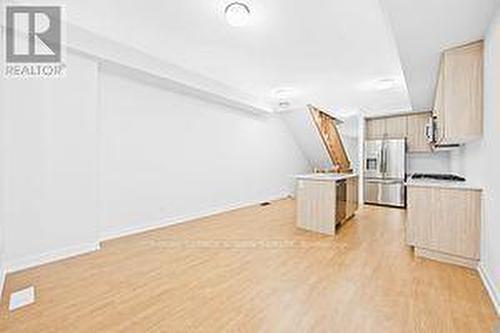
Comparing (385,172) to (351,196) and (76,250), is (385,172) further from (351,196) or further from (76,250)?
(76,250)

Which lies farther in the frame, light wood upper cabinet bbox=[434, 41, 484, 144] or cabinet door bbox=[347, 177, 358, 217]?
cabinet door bbox=[347, 177, 358, 217]

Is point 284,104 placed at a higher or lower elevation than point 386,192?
higher

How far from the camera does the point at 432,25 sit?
7.50 ft

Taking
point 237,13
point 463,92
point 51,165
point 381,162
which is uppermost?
point 237,13

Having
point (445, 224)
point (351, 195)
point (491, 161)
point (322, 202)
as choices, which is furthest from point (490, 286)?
point (351, 195)

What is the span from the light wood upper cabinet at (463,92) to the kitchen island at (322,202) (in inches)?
65.9

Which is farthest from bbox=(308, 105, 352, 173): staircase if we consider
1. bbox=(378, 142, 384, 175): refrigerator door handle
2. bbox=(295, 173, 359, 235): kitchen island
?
bbox=(295, 173, 359, 235): kitchen island

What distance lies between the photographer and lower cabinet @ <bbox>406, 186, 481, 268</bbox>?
2.62m

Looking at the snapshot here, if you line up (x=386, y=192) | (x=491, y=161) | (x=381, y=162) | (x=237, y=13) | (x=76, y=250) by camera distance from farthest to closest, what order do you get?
(x=381, y=162) → (x=386, y=192) → (x=76, y=250) → (x=237, y=13) → (x=491, y=161)

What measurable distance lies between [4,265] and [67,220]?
0.66 m

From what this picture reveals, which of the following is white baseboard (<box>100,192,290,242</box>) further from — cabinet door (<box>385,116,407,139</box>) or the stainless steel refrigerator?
cabinet door (<box>385,116,407,139</box>)

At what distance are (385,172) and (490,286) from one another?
4595 millimetres

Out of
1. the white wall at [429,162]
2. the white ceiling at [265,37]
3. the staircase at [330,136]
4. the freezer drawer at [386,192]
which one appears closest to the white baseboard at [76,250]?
the white ceiling at [265,37]

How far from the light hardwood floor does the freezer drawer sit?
311 cm
